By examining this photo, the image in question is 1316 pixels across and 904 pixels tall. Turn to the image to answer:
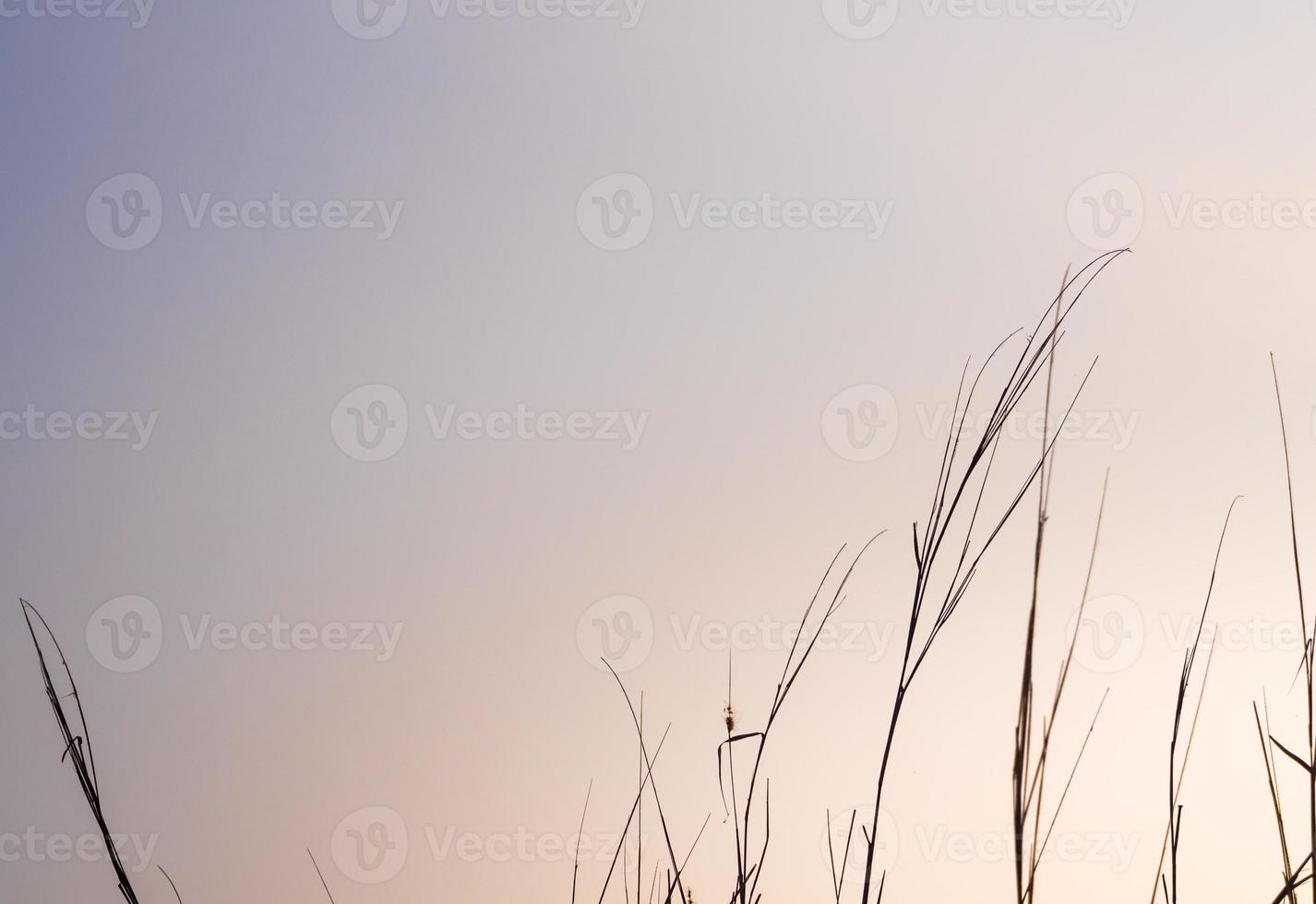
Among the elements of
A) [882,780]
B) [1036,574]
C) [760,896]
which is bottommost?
[760,896]

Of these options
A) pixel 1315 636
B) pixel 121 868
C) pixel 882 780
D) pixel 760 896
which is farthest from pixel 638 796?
pixel 1315 636

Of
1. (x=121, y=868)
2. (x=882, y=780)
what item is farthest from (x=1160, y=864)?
(x=121, y=868)

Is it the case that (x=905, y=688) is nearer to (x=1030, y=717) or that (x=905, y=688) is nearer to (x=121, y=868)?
Answer: (x=1030, y=717)

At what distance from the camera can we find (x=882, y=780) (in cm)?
58

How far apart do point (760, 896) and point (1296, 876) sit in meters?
0.37

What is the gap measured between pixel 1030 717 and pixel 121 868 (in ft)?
1.76

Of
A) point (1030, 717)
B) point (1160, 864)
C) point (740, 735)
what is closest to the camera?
point (1030, 717)

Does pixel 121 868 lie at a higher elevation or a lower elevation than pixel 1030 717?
lower

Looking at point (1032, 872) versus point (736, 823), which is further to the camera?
point (736, 823)

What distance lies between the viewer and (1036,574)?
495 millimetres

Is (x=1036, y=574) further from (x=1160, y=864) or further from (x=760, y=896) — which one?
(x=760, y=896)

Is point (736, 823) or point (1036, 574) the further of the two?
point (736, 823)

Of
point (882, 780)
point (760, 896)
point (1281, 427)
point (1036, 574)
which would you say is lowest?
point (760, 896)

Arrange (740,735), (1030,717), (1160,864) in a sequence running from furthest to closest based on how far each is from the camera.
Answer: (740,735) < (1160,864) < (1030,717)
